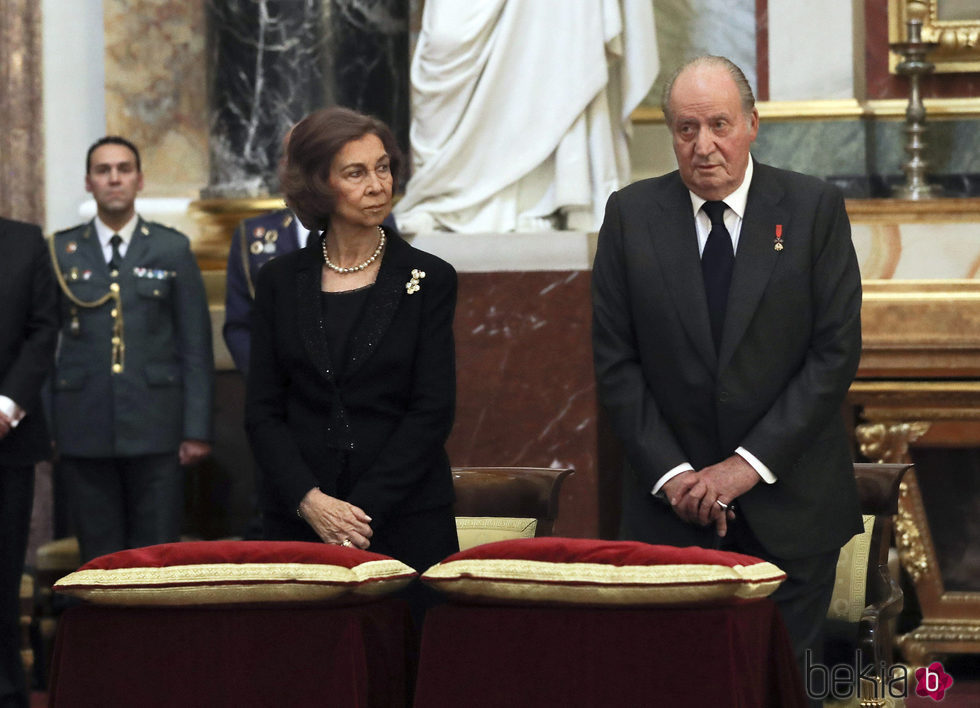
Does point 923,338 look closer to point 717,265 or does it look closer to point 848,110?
point 848,110

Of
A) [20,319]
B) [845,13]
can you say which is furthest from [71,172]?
[845,13]

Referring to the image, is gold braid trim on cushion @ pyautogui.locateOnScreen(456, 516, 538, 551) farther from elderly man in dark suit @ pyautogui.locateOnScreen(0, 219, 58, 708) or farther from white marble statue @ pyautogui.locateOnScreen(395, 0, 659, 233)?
white marble statue @ pyautogui.locateOnScreen(395, 0, 659, 233)

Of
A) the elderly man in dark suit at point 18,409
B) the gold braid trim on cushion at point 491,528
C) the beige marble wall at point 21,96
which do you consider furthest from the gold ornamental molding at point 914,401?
the beige marble wall at point 21,96

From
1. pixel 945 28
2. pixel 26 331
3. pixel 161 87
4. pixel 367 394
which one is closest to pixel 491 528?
pixel 367 394

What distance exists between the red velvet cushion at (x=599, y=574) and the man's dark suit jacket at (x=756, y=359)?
64cm

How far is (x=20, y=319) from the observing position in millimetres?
4441

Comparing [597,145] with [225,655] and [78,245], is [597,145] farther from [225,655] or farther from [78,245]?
[225,655]

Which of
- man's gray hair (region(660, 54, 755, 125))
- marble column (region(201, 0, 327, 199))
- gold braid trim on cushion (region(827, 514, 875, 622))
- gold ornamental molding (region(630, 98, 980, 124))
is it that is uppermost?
marble column (region(201, 0, 327, 199))

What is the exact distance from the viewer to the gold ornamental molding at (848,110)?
5500 millimetres

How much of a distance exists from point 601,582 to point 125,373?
3.19m

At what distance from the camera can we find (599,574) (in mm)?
2131

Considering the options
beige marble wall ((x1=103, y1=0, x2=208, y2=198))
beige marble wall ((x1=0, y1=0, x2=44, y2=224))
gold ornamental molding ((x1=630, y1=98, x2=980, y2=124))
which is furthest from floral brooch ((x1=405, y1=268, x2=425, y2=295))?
beige marble wall ((x1=0, y1=0, x2=44, y2=224))

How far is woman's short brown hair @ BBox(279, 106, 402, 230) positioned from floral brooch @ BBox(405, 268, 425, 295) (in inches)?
8.5

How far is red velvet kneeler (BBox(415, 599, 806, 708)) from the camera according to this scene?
2.10m
